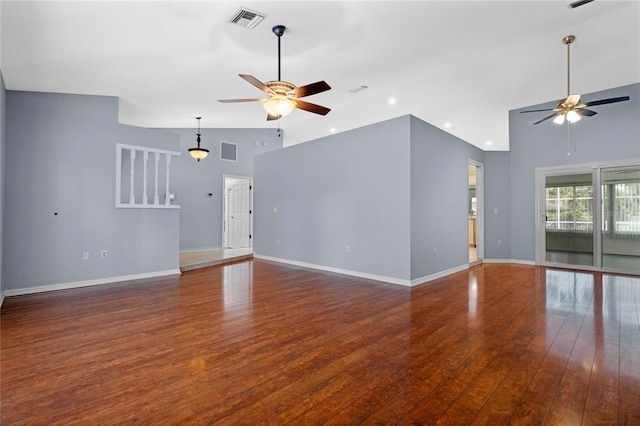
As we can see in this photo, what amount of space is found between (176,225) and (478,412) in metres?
5.53

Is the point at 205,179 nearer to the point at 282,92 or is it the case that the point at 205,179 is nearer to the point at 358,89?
the point at 358,89

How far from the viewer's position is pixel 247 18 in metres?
3.27

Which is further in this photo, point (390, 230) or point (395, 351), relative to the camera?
point (390, 230)

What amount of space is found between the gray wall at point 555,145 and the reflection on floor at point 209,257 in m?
6.07

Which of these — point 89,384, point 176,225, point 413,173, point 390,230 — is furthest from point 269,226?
point 89,384

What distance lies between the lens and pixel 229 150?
902cm

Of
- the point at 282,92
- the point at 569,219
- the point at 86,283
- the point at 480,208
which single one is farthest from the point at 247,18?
the point at 569,219

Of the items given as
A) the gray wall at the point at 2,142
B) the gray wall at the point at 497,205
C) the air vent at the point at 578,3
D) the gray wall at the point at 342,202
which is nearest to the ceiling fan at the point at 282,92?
the gray wall at the point at 342,202

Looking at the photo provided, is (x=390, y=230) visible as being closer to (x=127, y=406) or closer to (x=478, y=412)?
(x=478, y=412)

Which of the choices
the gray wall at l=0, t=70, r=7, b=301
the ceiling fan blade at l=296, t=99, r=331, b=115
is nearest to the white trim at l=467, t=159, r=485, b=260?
the ceiling fan blade at l=296, t=99, r=331, b=115

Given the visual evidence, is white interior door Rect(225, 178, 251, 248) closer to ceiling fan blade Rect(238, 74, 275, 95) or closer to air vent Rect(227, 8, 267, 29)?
ceiling fan blade Rect(238, 74, 275, 95)

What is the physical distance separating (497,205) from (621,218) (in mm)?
2075

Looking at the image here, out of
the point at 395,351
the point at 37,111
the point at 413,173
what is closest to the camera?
the point at 395,351

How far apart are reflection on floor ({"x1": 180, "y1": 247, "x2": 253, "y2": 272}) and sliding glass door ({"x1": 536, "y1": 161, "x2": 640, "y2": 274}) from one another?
665cm
